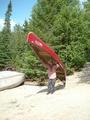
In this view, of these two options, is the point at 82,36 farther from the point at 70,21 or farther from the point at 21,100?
the point at 21,100

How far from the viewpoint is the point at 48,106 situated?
38.5 ft

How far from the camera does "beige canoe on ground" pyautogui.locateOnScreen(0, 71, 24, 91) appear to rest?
688 inches

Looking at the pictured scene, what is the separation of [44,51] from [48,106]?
13.2 ft

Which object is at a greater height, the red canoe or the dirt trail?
the red canoe

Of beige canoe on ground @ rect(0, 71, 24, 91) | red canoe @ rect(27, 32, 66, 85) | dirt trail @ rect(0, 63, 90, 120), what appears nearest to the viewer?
dirt trail @ rect(0, 63, 90, 120)

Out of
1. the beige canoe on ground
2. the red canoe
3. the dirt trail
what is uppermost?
the red canoe

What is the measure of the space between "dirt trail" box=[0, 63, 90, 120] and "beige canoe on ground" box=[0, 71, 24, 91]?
6.89 feet

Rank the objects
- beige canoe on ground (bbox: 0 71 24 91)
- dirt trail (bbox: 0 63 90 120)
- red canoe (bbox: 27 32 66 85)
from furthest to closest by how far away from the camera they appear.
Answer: beige canoe on ground (bbox: 0 71 24 91), red canoe (bbox: 27 32 66 85), dirt trail (bbox: 0 63 90 120)

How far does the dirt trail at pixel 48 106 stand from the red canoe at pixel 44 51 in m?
1.67

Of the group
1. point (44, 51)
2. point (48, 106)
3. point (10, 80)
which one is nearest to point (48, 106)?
point (48, 106)

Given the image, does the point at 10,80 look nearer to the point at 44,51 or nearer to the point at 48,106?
the point at 44,51

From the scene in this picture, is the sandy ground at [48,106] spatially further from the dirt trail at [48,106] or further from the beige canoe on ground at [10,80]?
the beige canoe on ground at [10,80]

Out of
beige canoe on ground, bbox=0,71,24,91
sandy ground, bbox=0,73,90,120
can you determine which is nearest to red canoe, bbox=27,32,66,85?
sandy ground, bbox=0,73,90,120

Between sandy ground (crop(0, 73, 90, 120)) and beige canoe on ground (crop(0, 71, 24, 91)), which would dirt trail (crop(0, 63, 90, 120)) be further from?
beige canoe on ground (crop(0, 71, 24, 91))
